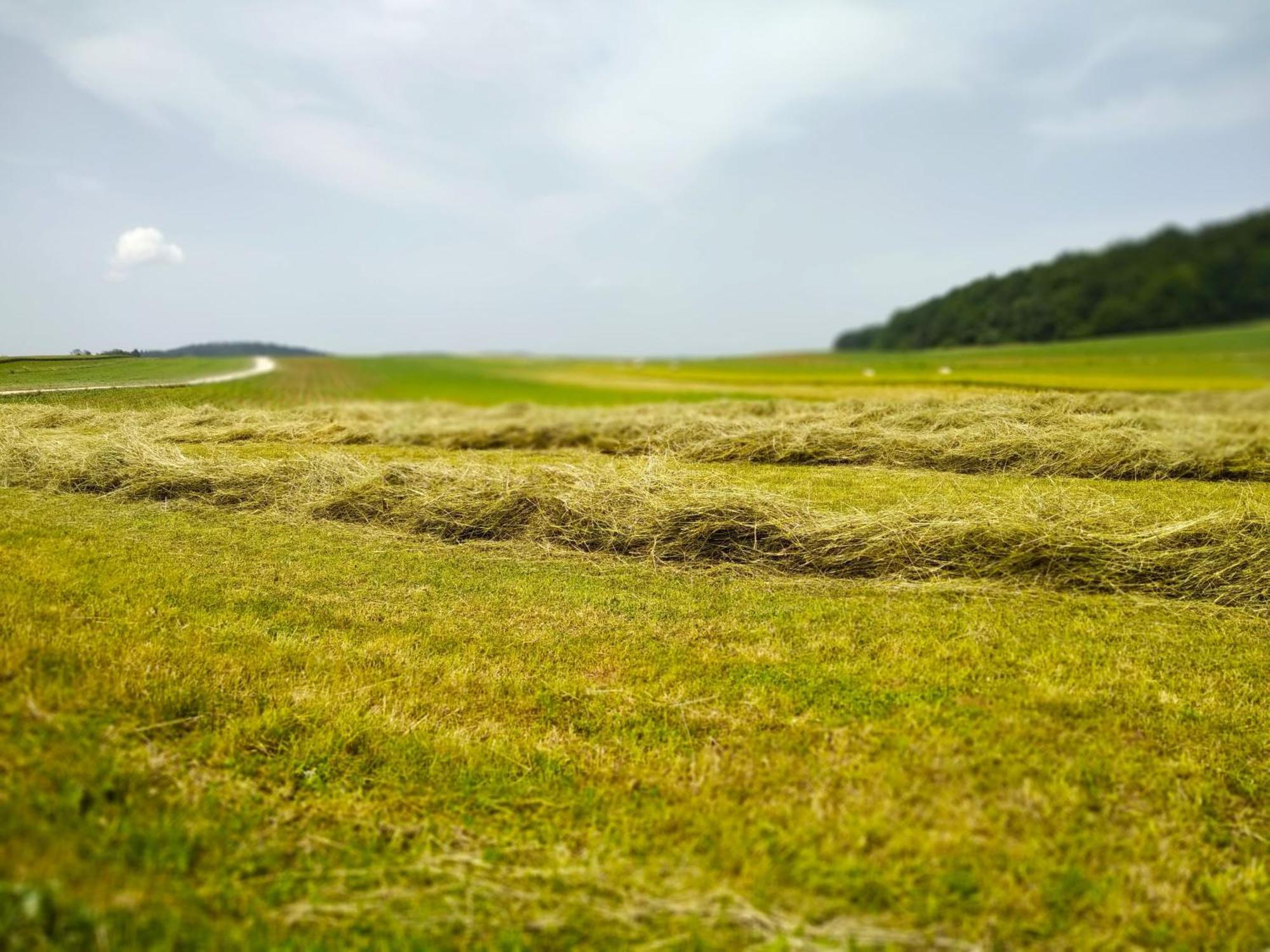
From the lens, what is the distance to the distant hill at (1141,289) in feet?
14.7

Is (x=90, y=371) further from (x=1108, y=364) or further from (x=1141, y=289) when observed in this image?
(x=1108, y=364)

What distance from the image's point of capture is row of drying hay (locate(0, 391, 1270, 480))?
9.47m

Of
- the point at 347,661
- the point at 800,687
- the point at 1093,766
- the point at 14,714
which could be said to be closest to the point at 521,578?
the point at 347,661

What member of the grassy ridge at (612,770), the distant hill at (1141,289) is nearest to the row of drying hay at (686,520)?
the grassy ridge at (612,770)

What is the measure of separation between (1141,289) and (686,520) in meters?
4.63

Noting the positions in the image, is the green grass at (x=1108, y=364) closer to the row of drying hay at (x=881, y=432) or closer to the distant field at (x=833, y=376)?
the distant field at (x=833, y=376)

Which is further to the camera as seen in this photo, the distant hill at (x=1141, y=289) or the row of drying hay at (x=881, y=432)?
the row of drying hay at (x=881, y=432)

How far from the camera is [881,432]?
38.3ft

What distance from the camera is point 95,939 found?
1.86 meters

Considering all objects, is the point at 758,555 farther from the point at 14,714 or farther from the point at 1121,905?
the point at 14,714

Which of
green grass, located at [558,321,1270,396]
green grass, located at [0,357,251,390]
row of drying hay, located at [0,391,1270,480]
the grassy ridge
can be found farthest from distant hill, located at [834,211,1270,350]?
green grass, located at [0,357,251,390]

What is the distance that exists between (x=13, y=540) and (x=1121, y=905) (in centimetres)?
691

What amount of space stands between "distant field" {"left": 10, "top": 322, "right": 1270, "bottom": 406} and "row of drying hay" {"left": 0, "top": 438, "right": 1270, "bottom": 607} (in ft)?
3.03

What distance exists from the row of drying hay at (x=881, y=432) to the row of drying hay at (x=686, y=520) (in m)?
0.71
